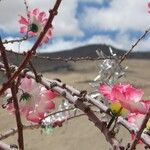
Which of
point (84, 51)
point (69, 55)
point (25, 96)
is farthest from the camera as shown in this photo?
point (84, 51)

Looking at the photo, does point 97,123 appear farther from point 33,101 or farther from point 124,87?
point 33,101

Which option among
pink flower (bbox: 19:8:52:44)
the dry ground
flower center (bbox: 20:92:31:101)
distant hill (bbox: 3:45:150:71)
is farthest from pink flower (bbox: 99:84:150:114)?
distant hill (bbox: 3:45:150:71)

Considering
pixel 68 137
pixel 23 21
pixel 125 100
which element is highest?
pixel 125 100

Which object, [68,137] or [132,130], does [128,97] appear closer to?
[132,130]

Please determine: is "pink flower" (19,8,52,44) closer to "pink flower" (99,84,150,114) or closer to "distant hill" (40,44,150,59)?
"pink flower" (99,84,150,114)

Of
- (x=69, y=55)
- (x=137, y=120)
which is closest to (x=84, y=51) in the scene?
A: (x=69, y=55)

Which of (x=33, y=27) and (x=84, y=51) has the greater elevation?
(x=33, y=27)
